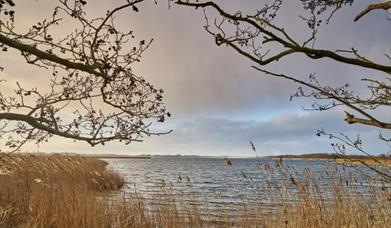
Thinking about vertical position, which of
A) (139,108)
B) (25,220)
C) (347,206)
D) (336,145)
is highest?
(139,108)

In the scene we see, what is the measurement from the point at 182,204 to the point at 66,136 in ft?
12.0

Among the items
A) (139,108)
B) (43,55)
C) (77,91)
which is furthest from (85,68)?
(77,91)

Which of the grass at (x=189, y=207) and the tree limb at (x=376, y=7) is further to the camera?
the grass at (x=189, y=207)

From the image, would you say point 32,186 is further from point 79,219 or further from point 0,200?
point 79,219

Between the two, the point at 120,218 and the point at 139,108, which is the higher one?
the point at 139,108

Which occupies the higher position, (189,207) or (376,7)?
(376,7)

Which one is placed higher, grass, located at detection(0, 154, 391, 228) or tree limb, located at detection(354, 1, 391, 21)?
tree limb, located at detection(354, 1, 391, 21)

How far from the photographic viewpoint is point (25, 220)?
21.2 feet

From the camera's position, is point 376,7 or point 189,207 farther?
point 189,207

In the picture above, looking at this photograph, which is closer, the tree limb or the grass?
the tree limb

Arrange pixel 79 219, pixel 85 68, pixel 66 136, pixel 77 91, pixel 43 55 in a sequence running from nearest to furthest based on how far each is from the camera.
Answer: pixel 43 55, pixel 85 68, pixel 66 136, pixel 77 91, pixel 79 219

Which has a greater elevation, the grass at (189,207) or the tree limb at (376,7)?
the tree limb at (376,7)

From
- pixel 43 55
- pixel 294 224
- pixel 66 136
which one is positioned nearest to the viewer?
pixel 43 55

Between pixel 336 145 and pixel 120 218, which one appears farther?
pixel 120 218
